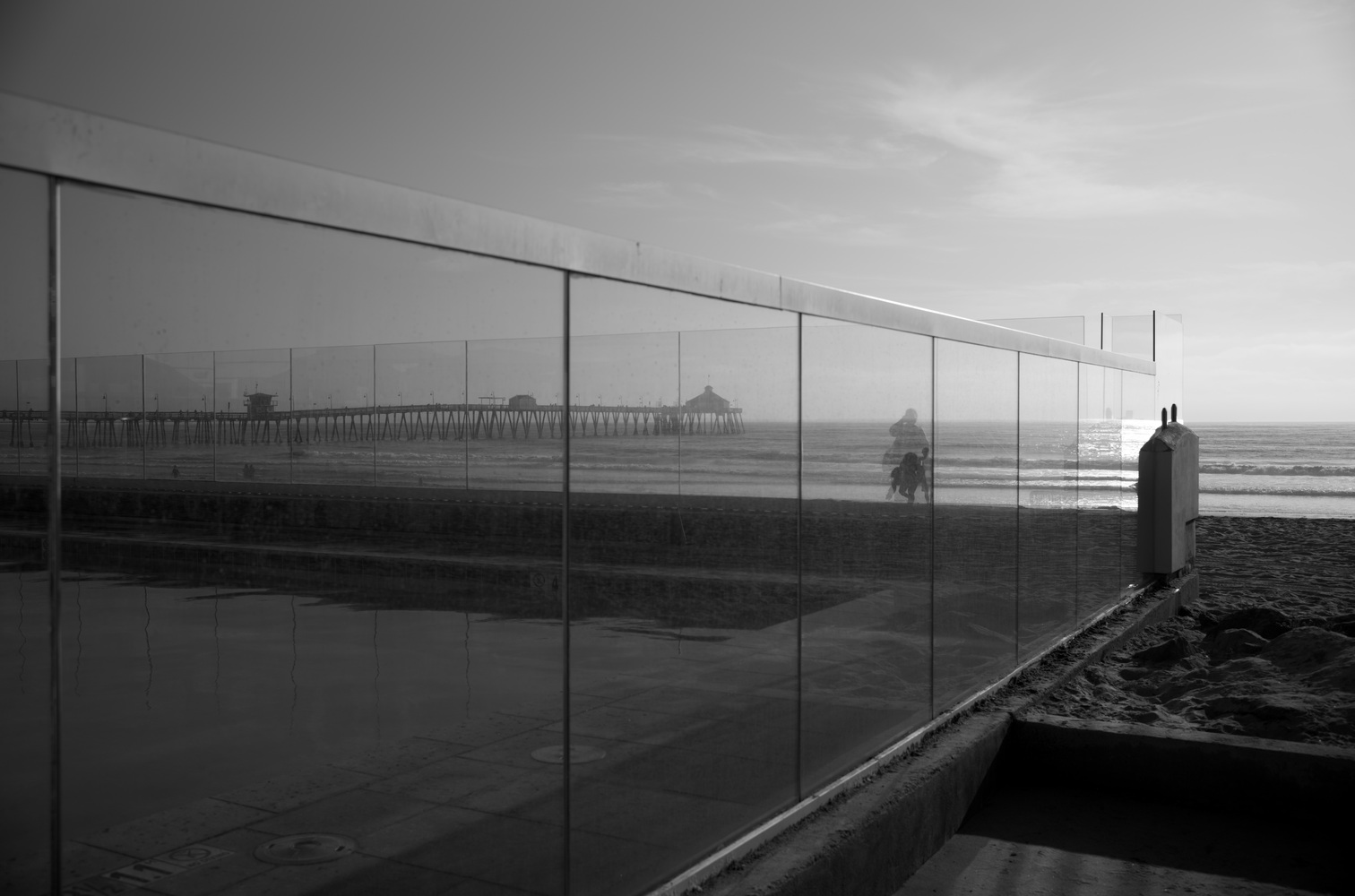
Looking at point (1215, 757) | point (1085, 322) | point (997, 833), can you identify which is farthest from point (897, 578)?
point (1085, 322)

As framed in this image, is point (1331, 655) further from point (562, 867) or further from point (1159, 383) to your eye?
point (562, 867)

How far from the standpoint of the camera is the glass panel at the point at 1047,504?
756 centimetres

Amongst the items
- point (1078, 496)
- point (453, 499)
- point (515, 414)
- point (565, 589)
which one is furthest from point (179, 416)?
point (1078, 496)

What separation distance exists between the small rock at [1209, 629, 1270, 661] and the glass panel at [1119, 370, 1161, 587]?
4.09 feet

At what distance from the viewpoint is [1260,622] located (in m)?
9.60

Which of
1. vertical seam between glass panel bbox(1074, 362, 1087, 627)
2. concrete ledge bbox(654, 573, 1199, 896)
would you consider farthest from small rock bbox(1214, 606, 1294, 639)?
concrete ledge bbox(654, 573, 1199, 896)

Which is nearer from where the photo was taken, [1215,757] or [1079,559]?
[1215,757]

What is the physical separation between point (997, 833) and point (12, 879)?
465 centimetres

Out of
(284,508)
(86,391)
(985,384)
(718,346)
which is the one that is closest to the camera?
(86,391)

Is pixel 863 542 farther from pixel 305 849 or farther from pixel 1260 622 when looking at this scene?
pixel 1260 622

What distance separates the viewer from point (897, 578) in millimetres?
5641

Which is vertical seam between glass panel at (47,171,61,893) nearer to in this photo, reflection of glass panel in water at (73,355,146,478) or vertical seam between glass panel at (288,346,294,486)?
reflection of glass panel in water at (73,355,146,478)

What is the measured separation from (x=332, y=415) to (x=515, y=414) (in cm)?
59

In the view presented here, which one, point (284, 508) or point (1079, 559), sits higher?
point (284, 508)
